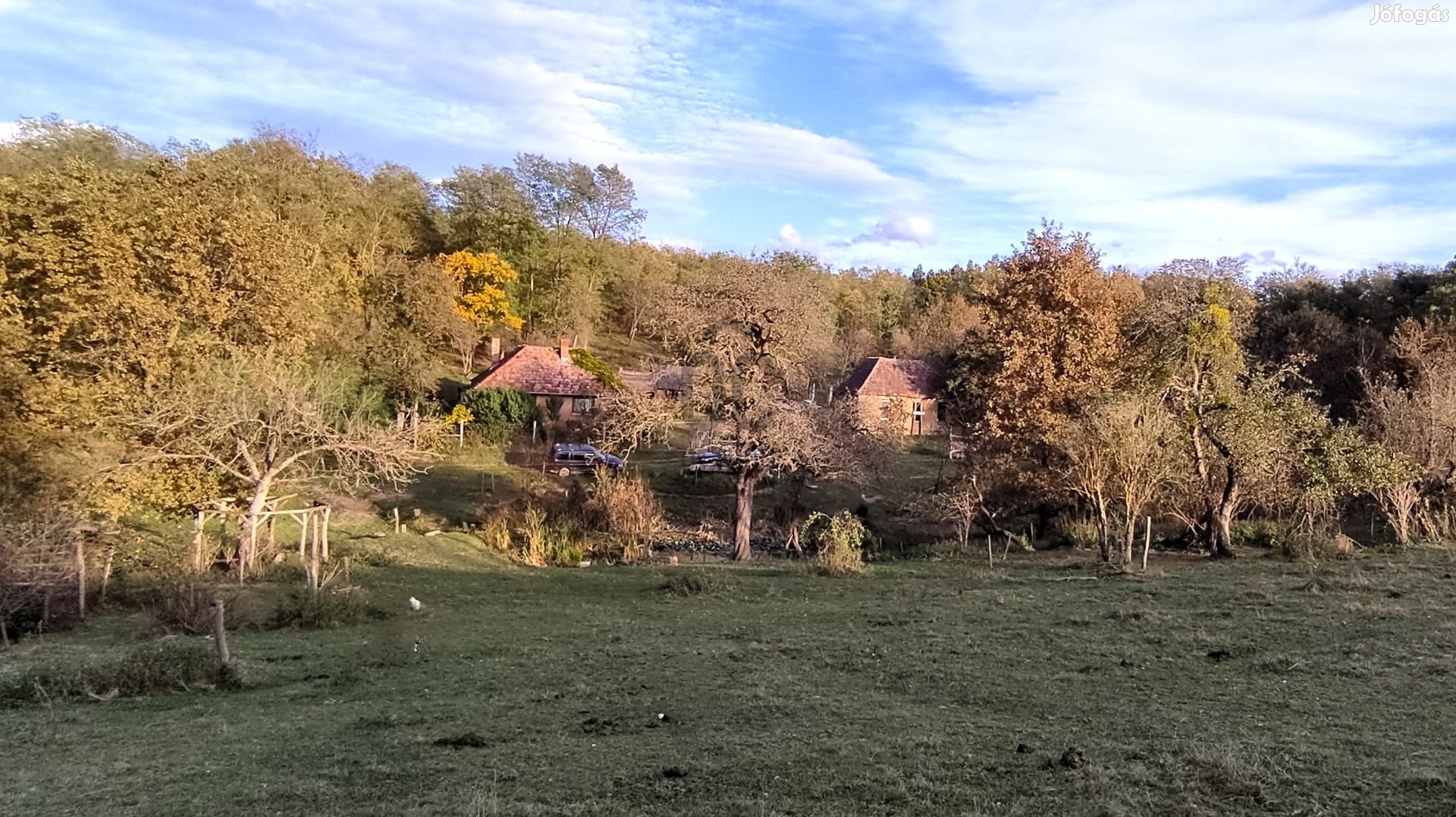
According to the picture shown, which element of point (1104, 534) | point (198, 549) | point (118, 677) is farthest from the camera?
point (1104, 534)

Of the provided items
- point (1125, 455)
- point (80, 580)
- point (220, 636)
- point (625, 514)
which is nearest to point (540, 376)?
point (625, 514)

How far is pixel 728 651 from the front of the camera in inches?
438

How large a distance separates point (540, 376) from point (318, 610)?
108 ft

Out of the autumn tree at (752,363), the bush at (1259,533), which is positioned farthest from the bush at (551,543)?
the bush at (1259,533)

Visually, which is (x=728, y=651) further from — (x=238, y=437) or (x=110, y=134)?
(x=110, y=134)

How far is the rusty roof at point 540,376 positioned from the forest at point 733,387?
36.2 feet

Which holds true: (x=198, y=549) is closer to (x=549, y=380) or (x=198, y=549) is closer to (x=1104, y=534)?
(x=1104, y=534)

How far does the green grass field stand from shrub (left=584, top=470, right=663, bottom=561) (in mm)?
9713

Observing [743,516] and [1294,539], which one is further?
[743,516]

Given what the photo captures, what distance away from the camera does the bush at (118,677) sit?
9.21 metres

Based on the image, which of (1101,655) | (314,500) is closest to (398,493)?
(314,500)

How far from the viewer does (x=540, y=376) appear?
A: 46625 millimetres

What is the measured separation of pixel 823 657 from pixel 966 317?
50874mm

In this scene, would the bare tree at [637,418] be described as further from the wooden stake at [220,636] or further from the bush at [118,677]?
the bush at [118,677]
